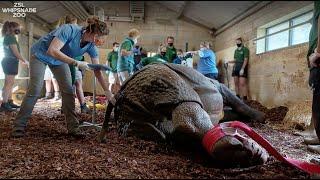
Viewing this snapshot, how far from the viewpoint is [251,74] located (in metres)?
8.16

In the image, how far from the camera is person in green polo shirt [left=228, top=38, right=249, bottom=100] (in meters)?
8.12

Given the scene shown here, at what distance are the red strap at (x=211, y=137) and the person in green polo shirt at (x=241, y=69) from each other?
642 cm

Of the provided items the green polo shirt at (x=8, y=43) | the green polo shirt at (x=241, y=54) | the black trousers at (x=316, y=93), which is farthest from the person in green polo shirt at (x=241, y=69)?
the black trousers at (x=316, y=93)

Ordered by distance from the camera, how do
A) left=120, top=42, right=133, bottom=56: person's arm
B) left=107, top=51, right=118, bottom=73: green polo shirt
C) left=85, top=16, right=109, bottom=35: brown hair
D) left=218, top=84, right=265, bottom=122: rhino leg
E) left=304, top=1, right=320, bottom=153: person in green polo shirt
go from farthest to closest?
left=107, top=51, right=118, bottom=73: green polo shirt
left=120, top=42, right=133, bottom=56: person's arm
left=218, top=84, right=265, bottom=122: rhino leg
left=85, top=16, right=109, bottom=35: brown hair
left=304, top=1, right=320, bottom=153: person in green polo shirt

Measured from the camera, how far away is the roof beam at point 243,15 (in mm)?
6250

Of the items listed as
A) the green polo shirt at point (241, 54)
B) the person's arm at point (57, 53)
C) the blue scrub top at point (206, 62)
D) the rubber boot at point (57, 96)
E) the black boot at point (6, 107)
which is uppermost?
the green polo shirt at point (241, 54)

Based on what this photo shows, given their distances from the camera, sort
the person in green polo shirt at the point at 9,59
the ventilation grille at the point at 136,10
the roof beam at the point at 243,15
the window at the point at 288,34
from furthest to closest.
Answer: the ventilation grille at the point at 136,10
the roof beam at the point at 243,15
the window at the point at 288,34
the person in green polo shirt at the point at 9,59

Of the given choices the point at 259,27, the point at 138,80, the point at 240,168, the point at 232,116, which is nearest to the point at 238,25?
the point at 259,27

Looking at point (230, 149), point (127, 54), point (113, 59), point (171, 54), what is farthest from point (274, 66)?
point (230, 149)

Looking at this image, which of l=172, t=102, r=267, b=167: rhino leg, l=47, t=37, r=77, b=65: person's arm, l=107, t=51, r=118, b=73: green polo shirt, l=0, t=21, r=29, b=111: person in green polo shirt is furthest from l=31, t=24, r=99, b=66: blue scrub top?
l=107, t=51, r=118, b=73: green polo shirt

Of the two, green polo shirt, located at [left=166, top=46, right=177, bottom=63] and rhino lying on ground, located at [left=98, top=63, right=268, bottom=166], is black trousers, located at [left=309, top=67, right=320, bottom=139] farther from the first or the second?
green polo shirt, located at [left=166, top=46, right=177, bottom=63]

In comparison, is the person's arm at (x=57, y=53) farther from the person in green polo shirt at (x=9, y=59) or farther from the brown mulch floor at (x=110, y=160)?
the person in green polo shirt at (x=9, y=59)

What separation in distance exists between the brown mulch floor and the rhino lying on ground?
0.09 meters

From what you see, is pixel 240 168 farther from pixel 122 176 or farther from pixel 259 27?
pixel 259 27
